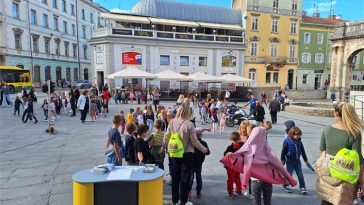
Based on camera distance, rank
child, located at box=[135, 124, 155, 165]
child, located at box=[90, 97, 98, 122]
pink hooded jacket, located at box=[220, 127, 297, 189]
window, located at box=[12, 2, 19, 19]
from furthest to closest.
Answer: window, located at box=[12, 2, 19, 19], child, located at box=[90, 97, 98, 122], child, located at box=[135, 124, 155, 165], pink hooded jacket, located at box=[220, 127, 297, 189]

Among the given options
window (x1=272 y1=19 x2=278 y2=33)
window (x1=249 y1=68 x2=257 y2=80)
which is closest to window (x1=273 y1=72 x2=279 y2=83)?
window (x1=249 y1=68 x2=257 y2=80)

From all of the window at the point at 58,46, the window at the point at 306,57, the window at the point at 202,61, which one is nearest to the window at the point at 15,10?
the window at the point at 58,46

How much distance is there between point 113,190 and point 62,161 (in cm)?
462

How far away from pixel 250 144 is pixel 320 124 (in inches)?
473

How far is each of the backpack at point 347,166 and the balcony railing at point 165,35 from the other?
1062 inches

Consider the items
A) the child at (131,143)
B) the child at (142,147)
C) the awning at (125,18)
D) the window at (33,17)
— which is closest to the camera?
the child at (142,147)

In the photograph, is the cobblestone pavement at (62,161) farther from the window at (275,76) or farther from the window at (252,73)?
the window at (275,76)

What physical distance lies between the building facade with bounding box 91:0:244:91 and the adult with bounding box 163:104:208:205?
78.4 feet

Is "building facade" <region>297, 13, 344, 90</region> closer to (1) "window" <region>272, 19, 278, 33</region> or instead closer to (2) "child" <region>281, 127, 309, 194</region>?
(1) "window" <region>272, 19, 278, 33</region>

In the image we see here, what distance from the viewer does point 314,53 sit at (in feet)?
137

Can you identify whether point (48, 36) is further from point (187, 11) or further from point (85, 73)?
point (187, 11)

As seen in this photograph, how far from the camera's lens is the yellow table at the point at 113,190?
3092 millimetres

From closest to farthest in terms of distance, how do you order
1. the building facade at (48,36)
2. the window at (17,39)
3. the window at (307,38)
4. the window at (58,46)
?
the building facade at (48,36) < the window at (17,39) < the window at (307,38) < the window at (58,46)

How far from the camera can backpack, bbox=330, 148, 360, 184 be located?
308 cm
